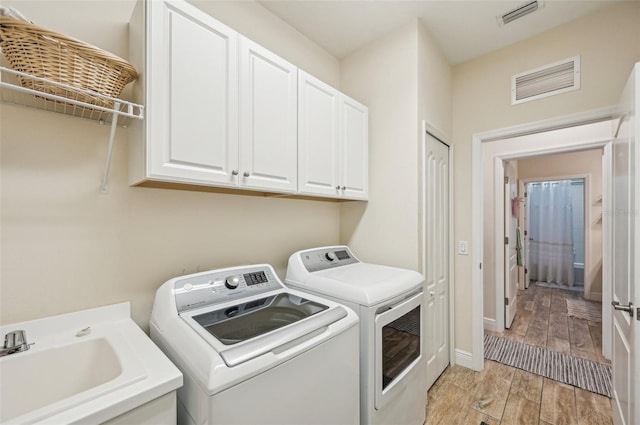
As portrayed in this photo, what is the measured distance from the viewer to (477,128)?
2.44 m

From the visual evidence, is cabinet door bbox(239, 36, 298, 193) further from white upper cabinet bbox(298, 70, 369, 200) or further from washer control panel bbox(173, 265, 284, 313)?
washer control panel bbox(173, 265, 284, 313)

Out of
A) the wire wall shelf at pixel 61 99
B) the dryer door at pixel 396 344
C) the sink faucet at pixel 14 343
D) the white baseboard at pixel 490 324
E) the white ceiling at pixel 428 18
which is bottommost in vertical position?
the white baseboard at pixel 490 324

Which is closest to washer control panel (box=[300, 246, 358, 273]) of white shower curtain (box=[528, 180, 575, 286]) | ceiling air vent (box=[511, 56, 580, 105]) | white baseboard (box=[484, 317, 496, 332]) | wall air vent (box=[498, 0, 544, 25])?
ceiling air vent (box=[511, 56, 580, 105])

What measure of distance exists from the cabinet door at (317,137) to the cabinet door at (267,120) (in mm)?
56

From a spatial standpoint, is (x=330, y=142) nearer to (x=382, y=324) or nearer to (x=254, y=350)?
(x=382, y=324)

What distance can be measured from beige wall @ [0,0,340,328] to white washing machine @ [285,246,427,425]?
1.92 ft

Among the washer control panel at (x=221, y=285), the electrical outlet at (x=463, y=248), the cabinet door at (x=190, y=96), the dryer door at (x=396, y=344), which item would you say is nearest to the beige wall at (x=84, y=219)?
the washer control panel at (x=221, y=285)

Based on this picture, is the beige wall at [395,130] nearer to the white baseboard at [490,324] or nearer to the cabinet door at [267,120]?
the cabinet door at [267,120]

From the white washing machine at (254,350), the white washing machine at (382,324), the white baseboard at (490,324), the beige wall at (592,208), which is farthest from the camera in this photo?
the beige wall at (592,208)

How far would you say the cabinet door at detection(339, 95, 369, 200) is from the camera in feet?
6.32

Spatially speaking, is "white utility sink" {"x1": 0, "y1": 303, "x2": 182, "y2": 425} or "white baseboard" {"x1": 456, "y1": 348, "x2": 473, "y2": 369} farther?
"white baseboard" {"x1": 456, "y1": 348, "x2": 473, "y2": 369}

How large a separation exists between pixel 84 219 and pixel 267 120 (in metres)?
0.93

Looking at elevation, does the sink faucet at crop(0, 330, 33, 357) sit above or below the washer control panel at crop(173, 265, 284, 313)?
below

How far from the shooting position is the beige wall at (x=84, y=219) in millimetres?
1007
